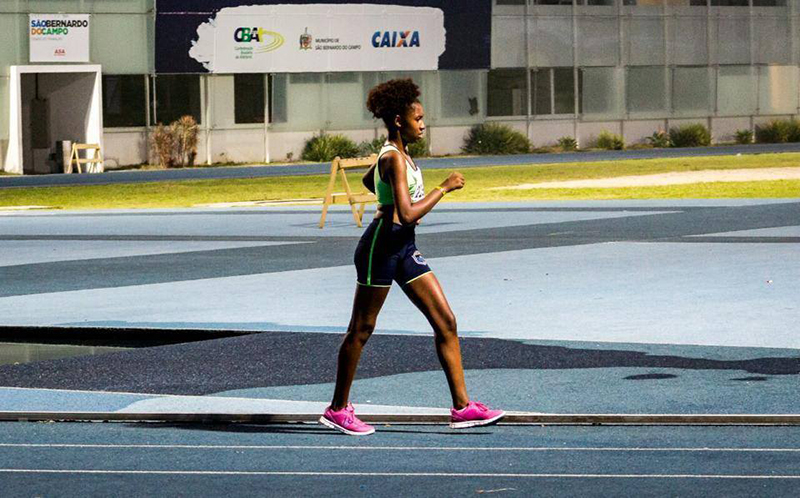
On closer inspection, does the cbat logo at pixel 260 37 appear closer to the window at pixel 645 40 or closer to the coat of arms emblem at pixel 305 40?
the coat of arms emblem at pixel 305 40

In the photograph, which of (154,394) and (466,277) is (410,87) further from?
(466,277)

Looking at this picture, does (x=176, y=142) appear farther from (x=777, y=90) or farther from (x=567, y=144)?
(x=777, y=90)

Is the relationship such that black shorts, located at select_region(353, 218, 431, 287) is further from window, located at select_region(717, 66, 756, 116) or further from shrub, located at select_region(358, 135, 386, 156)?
window, located at select_region(717, 66, 756, 116)

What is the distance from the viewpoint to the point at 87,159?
48.4 metres

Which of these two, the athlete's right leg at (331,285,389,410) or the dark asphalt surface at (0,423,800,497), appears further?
the athlete's right leg at (331,285,389,410)

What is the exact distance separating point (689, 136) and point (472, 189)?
2511cm

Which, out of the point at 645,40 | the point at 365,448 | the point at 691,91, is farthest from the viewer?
the point at 691,91

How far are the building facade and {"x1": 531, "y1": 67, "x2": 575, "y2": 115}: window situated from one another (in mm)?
34

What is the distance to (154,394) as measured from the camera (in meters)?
10.5

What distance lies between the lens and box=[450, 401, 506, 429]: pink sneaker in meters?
8.99

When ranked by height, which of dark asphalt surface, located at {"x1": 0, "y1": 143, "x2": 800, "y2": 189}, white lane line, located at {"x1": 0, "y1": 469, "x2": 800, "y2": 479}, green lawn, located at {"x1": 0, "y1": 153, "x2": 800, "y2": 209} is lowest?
white lane line, located at {"x1": 0, "y1": 469, "x2": 800, "y2": 479}

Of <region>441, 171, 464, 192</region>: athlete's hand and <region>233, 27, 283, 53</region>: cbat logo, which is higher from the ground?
<region>233, 27, 283, 53</region>: cbat logo

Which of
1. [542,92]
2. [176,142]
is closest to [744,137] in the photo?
[542,92]

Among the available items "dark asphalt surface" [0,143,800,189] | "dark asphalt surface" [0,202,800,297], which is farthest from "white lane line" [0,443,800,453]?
"dark asphalt surface" [0,143,800,189]
